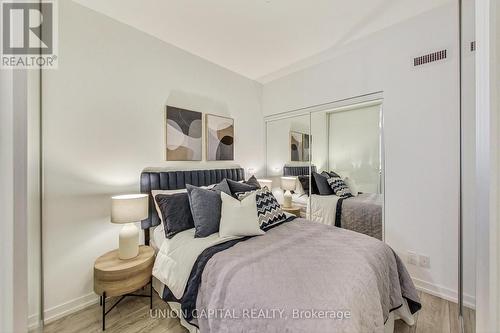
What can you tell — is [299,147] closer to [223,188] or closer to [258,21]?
[223,188]

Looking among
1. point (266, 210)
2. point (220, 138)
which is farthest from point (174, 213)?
point (220, 138)

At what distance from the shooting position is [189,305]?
133 centimetres

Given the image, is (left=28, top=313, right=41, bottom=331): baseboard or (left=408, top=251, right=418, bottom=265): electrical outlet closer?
(left=28, top=313, right=41, bottom=331): baseboard

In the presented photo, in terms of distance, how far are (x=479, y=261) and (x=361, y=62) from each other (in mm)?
2431

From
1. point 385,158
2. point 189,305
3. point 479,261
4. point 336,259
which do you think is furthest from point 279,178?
point 479,261

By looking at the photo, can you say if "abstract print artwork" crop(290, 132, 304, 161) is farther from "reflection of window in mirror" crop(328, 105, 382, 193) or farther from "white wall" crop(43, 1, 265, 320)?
"white wall" crop(43, 1, 265, 320)


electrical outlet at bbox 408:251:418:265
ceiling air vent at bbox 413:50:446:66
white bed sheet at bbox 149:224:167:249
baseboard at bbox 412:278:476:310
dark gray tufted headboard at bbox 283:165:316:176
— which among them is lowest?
baseboard at bbox 412:278:476:310

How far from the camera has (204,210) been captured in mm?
1771

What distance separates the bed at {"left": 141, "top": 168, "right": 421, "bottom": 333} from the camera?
943 millimetres

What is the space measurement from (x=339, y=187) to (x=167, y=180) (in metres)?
2.11

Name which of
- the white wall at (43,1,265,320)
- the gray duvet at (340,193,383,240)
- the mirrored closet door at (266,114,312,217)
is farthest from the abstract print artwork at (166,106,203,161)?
the gray duvet at (340,193,383,240)

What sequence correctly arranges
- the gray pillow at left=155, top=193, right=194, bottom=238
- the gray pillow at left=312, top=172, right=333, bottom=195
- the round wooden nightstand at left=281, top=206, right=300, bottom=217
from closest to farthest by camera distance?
the gray pillow at left=155, top=193, right=194, bottom=238 < the gray pillow at left=312, top=172, right=333, bottom=195 < the round wooden nightstand at left=281, top=206, right=300, bottom=217

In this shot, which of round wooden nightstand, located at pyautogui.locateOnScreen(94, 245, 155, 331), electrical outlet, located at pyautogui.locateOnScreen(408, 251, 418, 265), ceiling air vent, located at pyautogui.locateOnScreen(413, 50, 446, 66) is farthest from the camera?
electrical outlet, located at pyautogui.locateOnScreen(408, 251, 418, 265)

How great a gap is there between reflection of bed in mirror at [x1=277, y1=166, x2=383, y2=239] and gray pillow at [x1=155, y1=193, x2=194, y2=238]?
1739mm
